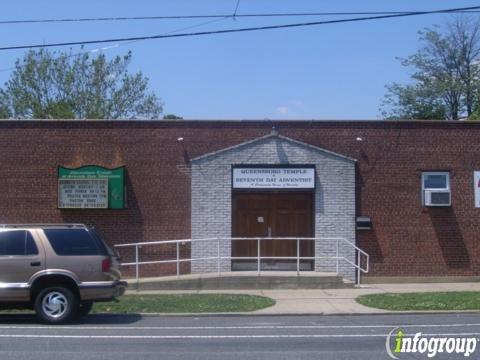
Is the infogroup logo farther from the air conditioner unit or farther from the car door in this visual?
the air conditioner unit

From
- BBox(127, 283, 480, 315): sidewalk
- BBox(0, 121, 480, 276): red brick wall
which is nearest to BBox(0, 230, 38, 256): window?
BBox(127, 283, 480, 315): sidewalk

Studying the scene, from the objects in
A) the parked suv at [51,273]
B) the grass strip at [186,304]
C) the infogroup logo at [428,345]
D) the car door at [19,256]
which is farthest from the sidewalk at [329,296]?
the car door at [19,256]

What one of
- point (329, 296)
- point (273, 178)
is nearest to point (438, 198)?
point (273, 178)

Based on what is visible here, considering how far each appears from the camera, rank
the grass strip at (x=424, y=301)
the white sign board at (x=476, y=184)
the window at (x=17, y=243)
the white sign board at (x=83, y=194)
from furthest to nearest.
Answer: the white sign board at (x=476, y=184) → the white sign board at (x=83, y=194) → the grass strip at (x=424, y=301) → the window at (x=17, y=243)

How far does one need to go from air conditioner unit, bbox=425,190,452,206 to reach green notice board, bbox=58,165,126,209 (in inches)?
326

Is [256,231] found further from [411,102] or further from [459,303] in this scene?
[411,102]

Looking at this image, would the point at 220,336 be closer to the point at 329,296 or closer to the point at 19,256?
the point at 19,256

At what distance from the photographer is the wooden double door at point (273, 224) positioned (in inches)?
902

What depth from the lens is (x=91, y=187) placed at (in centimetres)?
2264

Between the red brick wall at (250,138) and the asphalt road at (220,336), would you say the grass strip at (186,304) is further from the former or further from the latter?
the red brick wall at (250,138)

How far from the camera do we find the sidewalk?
652 inches

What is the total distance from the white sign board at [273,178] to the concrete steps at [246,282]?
2878 mm

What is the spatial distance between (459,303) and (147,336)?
7.35 metres

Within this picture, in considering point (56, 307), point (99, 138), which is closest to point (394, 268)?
point (99, 138)
